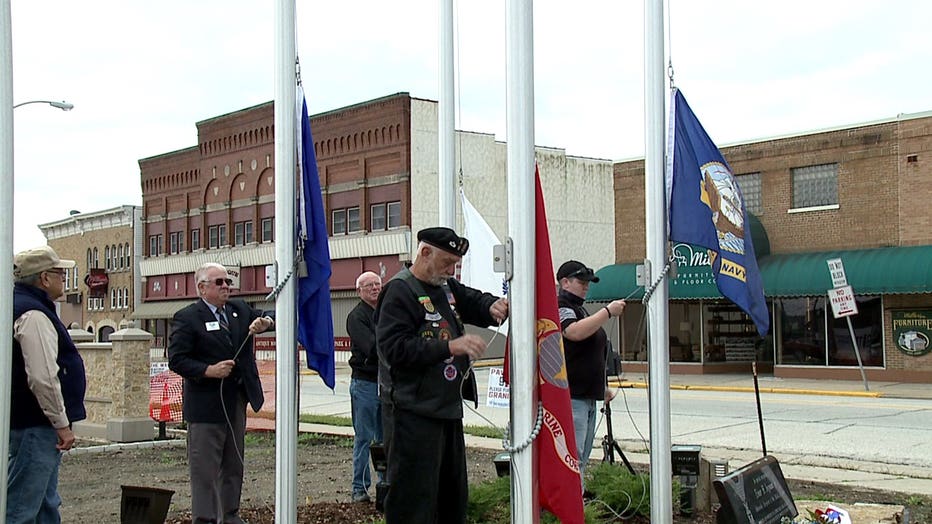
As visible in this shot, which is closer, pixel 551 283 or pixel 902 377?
pixel 551 283

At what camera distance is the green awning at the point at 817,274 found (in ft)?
85.3

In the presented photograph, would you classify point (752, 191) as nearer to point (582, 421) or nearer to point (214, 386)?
point (582, 421)

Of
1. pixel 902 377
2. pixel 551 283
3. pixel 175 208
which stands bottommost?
pixel 902 377

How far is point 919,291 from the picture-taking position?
25.6 m

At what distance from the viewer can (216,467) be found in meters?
7.36

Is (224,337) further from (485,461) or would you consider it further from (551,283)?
(485,461)

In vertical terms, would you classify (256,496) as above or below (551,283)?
below

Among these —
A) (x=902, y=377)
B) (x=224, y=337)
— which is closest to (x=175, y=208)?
(x=902, y=377)

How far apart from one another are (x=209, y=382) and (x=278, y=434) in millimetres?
1248

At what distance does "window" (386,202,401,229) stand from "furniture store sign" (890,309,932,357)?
2212 centimetres

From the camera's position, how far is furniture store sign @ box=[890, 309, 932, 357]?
26.4 metres

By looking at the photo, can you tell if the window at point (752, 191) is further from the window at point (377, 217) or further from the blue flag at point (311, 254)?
the blue flag at point (311, 254)

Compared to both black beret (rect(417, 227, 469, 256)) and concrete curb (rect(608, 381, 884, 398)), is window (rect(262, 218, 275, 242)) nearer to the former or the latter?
concrete curb (rect(608, 381, 884, 398))

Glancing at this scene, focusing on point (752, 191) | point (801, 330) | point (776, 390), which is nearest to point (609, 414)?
point (776, 390)
